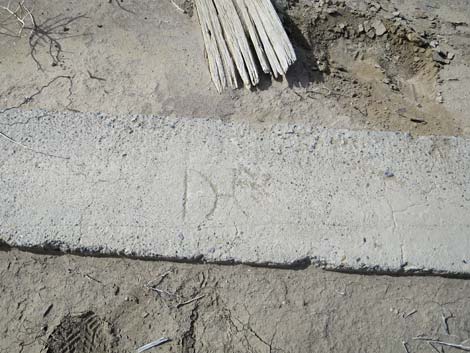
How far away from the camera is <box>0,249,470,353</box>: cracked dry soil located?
2592 millimetres

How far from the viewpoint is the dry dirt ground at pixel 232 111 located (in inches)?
104

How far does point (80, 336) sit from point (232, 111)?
197 centimetres

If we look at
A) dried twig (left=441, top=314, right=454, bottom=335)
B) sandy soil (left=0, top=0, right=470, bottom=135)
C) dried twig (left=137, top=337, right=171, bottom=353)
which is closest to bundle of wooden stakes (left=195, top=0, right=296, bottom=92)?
sandy soil (left=0, top=0, right=470, bottom=135)

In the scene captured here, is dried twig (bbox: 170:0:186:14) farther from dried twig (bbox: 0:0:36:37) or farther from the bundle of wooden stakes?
dried twig (bbox: 0:0:36:37)

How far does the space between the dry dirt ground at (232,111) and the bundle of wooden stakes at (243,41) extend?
5.0 inches

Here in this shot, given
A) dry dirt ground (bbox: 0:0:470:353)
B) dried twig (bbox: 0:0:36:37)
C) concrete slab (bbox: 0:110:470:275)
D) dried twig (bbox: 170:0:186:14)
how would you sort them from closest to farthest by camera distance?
dry dirt ground (bbox: 0:0:470:353)
concrete slab (bbox: 0:110:470:275)
dried twig (bbox: 0:0:36:37)
dried twig (bbox: 170:0:186:14)

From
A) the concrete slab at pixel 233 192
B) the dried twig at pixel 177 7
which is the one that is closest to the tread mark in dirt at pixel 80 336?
the concrete slab at pixel 233 192

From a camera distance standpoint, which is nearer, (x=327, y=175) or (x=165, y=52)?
(x=327, y=175)

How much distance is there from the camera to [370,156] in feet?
10.8

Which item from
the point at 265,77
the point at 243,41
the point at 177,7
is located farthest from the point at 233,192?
the point at 177,7

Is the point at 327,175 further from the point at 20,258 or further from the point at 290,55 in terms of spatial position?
the point at 20,258

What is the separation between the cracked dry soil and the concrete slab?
11cm

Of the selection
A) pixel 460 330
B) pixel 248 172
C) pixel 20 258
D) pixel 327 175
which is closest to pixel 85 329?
pixel 20 258

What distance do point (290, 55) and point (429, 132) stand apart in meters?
1.31
